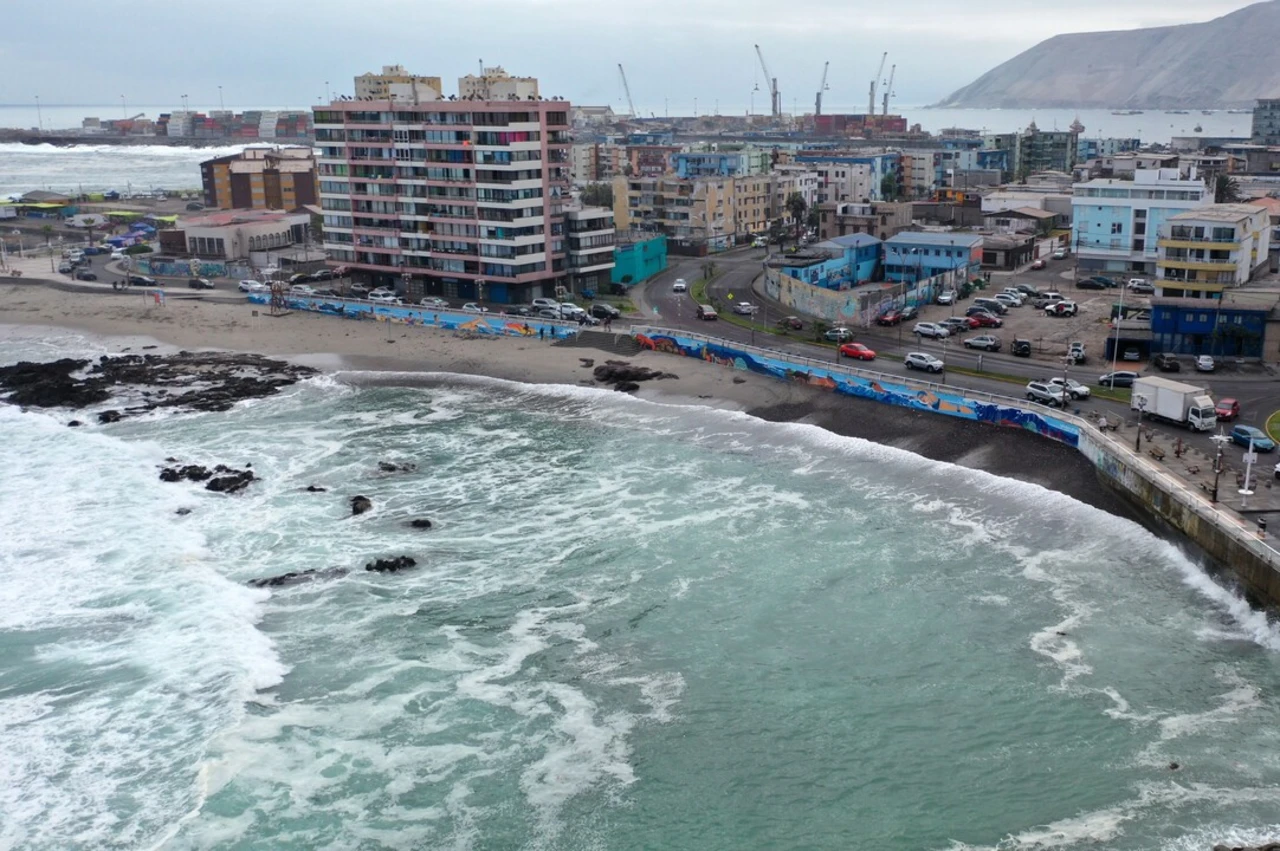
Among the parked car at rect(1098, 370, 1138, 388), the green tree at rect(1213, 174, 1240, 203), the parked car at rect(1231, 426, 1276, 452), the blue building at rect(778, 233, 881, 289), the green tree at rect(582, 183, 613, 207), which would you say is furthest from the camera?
the green tree at rect(582, 183, 613, 207)

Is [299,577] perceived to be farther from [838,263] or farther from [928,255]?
[928,255]

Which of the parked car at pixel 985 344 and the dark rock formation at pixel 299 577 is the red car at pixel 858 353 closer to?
the parked car at pixel 985 344

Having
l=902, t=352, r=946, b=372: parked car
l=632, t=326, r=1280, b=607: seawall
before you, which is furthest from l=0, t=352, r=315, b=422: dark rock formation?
l=902, t=352, r=946, b=372: parked car

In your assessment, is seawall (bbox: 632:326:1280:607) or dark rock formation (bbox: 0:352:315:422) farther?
dark rock formation (bbox: 0:352:315:422)

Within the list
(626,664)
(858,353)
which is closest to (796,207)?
(858,353)

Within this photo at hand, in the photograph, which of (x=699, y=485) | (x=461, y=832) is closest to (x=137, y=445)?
(x=699, y=485)

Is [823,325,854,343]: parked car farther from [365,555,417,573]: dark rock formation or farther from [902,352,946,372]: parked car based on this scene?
[365,555,417,573]: dark rock formation
